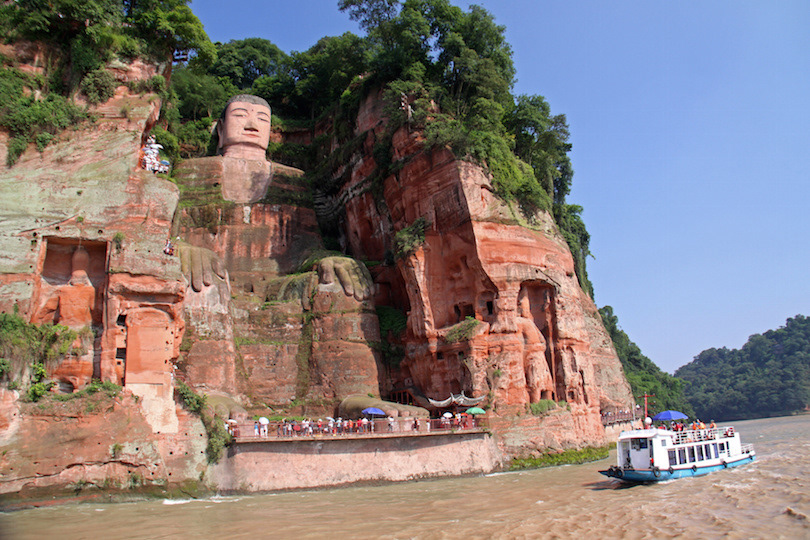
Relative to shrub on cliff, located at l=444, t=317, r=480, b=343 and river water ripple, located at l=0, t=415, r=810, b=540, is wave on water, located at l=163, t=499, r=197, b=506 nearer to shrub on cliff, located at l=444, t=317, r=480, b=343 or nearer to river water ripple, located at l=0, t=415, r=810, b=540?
river water ripple, located at l=0, t=415, r=810, b=540

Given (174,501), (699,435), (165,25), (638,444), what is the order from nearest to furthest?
(174,501) < (638,444) < (699,435) < (165,25)

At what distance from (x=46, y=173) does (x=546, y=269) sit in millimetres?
21119

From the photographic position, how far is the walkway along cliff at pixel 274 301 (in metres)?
19.7

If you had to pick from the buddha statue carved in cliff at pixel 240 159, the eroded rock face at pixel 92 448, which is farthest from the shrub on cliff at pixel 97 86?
the buddha statue carved in cliff at pixel 240 159

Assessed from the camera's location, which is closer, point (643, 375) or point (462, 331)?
point (462, 331)

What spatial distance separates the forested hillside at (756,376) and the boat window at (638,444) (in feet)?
209

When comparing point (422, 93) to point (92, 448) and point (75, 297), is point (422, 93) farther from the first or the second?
point (92, 448)

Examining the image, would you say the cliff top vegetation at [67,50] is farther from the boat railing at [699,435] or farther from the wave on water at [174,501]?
the boat railing at [699,435]

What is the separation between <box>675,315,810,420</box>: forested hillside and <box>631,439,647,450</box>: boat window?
6361 centimetres

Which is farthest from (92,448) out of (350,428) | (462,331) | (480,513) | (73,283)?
(462,331)

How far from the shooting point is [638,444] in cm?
1980

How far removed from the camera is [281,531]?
14906 mm

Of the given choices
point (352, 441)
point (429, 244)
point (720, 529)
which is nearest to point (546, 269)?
point (429, 244)

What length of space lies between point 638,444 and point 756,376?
90.2 meters
